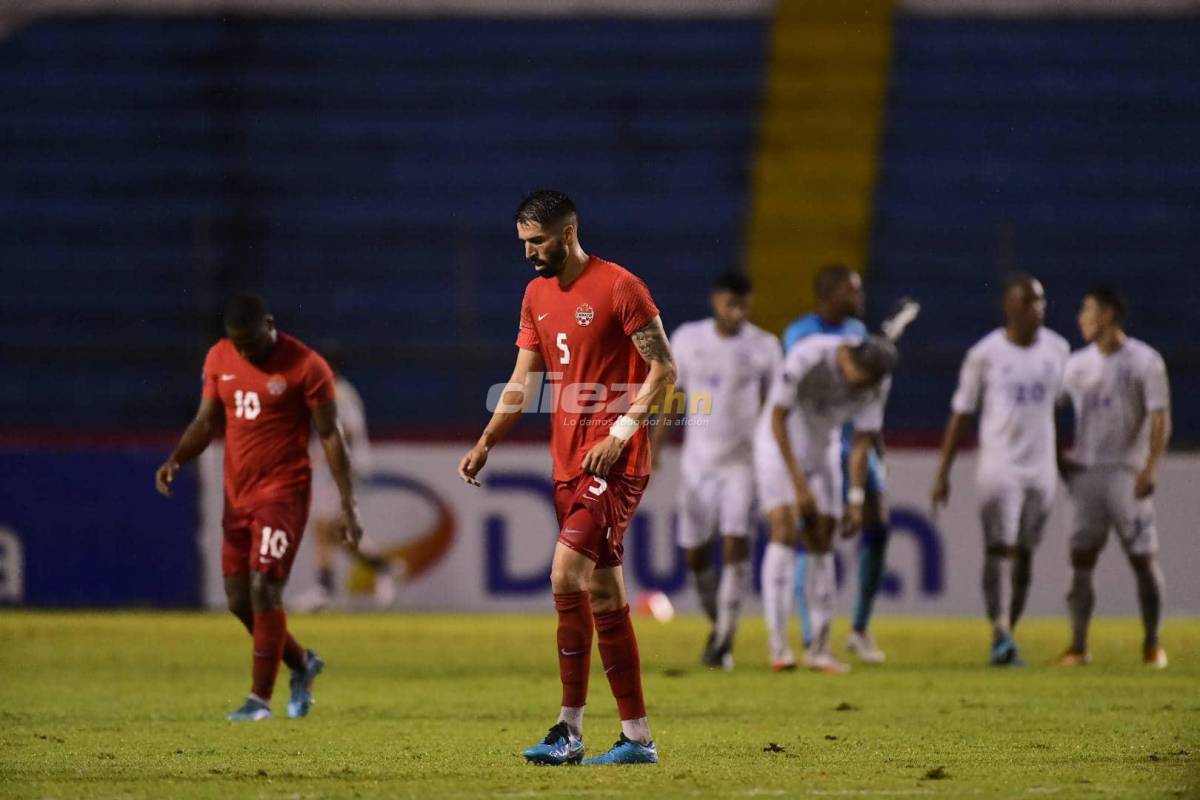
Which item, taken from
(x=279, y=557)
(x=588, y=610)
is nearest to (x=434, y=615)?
(x=279, y=557)

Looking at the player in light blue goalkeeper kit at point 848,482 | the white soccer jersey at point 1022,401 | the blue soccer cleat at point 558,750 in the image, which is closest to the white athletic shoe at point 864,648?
the player in light blue goalkeeper kit at point 848,482

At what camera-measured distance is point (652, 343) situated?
25.7ft

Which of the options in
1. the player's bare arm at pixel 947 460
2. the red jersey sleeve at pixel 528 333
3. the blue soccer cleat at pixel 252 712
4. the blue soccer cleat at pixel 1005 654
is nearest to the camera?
the red jersey sleeve at pixel 528 333

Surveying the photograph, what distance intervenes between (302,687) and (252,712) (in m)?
0.40

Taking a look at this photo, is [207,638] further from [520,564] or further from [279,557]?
[279,557]

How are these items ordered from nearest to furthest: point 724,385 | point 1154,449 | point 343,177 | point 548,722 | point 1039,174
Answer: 1. point 548,722
2. point 1154,449
3. point 724,385
4. point 343,177
5. point 1039,174

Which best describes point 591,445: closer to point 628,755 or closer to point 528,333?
point 528,333

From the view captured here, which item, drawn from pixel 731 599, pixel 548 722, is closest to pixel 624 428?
pixel 548 722

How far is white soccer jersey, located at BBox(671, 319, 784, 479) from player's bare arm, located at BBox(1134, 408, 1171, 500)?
2.43m

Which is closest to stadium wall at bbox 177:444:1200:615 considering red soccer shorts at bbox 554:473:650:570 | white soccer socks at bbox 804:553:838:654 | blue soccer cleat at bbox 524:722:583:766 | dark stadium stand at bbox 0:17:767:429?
dark stadium stand at bbox 0:17:767:429

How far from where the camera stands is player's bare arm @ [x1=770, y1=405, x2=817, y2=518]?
1241 cm

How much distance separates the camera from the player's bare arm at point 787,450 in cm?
1241

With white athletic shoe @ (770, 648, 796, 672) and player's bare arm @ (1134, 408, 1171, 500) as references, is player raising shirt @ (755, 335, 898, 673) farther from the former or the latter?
player's bare arm @ (1134, 408, 1171, 500)

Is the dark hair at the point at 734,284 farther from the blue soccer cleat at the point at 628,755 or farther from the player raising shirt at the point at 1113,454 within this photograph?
the blue soccer cleat at the point at 628,755
